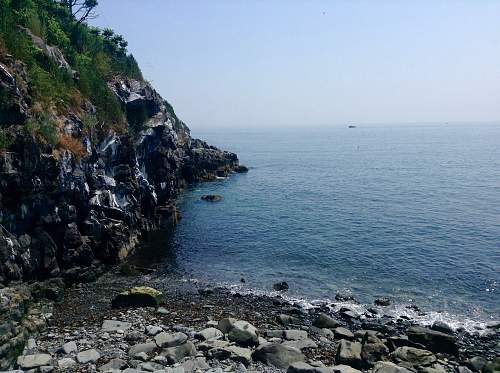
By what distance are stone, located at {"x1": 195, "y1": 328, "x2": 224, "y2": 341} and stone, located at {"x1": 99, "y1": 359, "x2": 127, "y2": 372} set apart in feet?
20.2

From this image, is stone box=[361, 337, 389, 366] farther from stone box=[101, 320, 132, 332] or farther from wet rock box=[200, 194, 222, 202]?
wet rock box=[200, 194, 222, 202]

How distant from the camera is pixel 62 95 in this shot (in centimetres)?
5200

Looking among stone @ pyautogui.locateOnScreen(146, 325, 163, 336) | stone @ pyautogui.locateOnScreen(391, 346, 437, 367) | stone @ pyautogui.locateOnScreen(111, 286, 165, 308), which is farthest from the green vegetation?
stone @ pyautogui.locateOnScreen(391, 346, 437, 367)

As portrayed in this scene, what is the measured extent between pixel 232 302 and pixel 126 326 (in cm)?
1117

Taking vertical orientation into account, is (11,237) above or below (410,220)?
above

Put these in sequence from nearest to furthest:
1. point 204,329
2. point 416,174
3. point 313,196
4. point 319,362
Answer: point 319,362, point 204,329, point 313,196, point 416,174

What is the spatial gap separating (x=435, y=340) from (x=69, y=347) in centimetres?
2728

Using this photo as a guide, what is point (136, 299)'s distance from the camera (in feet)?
121

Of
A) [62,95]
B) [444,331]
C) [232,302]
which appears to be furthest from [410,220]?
[62,95]

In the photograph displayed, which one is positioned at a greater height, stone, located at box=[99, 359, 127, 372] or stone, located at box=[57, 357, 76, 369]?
stone, located at box=[57, 357, 76, 369]

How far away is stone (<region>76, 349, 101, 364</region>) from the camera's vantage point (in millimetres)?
26469

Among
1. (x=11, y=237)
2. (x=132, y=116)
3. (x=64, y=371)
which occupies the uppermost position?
(x=132, y=116)

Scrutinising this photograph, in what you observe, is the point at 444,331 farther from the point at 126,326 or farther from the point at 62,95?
the point at 62,95

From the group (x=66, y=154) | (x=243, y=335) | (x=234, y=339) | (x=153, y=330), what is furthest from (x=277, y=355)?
(x=66, y=154)
